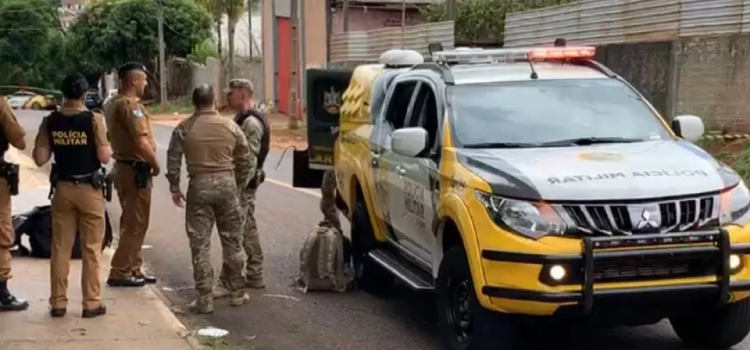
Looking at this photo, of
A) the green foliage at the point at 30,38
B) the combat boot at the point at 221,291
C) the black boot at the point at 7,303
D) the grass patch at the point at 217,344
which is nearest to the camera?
the grass patch at the point at 217,344

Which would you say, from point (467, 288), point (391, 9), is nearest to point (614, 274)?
point (467, 288)

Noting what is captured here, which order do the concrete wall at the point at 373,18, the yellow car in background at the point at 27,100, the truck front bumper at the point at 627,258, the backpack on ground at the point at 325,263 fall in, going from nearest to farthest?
the truck front bumper at the point at 627,258, the backpack on ground at the point at 325,263, the concrete wall at the point at 373,18, the yellow car in background at the point at 27,100

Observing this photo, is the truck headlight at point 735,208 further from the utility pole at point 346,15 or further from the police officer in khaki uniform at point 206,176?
the utility pole at point 346,15

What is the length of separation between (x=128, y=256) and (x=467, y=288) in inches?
152

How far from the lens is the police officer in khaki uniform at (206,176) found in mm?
8508

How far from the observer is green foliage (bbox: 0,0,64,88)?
73812 mm

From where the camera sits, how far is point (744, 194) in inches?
260

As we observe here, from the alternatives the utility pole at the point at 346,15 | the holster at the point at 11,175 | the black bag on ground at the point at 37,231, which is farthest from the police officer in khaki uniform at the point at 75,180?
the utility pole at the point at 346,15

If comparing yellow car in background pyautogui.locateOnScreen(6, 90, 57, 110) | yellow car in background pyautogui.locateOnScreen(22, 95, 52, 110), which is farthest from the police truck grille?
yellow car in background pyautogui.locateOnScreen(22, 95, 52, 110)

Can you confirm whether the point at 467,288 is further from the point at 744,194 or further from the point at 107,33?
the point at 107,33

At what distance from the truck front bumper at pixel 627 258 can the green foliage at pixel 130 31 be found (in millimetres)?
55563

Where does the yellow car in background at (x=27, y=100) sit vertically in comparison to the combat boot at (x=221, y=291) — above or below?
below

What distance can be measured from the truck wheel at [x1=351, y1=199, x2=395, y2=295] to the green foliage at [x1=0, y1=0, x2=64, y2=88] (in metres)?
66.6

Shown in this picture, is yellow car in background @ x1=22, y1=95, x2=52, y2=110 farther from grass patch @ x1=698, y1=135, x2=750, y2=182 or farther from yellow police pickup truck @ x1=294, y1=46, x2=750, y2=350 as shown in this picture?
yellow police pickup truck @ x1=294, y1=46, x2=750, y2=350
